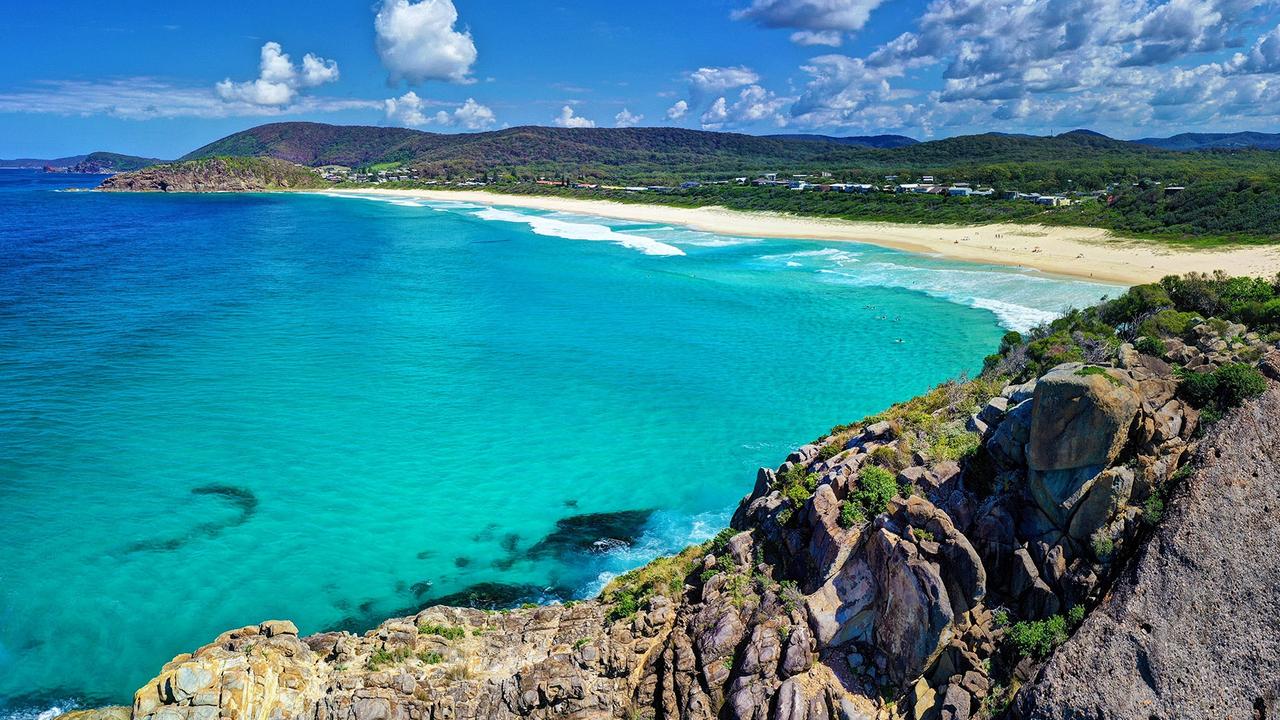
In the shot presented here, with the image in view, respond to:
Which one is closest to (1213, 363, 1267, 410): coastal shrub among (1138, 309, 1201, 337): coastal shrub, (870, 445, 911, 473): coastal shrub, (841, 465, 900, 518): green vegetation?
(870, 445, 911, 473): coastal shrub

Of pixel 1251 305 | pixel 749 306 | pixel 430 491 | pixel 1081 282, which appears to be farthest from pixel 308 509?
pixel 1081 282

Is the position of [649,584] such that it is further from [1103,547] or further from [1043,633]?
[1103,547]

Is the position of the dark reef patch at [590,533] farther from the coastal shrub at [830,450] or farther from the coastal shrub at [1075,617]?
the coastal shrub at [1075,617]

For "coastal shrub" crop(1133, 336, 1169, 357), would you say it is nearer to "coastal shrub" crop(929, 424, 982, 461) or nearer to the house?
"coastal shrub" crop(929, 424, 982, 461)

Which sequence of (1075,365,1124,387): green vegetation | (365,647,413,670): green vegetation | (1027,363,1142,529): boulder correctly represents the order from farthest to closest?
1. (365,647,413,670): green vegetation
2. (1075,365,1124,387): green vegetation
3. (1027,363,1142,529): boulder

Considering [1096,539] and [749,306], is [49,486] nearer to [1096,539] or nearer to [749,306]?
[1096,539]

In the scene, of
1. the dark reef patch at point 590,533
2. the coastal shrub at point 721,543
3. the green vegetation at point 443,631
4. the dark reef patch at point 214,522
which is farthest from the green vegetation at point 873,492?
the dark reef patch at point 214,522

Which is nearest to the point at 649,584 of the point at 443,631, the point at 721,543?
the point at 721,543
